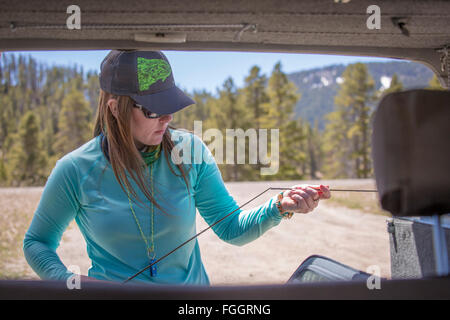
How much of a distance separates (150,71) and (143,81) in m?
0.06

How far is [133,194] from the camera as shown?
1507 millimetres

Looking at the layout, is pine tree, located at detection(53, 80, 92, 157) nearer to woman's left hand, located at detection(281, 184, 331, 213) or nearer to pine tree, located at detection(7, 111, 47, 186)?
pine tree, located at detection(7, 111, 47, 186)

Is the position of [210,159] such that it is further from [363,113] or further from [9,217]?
[363,113]

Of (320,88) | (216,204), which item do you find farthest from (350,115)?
(320,88)

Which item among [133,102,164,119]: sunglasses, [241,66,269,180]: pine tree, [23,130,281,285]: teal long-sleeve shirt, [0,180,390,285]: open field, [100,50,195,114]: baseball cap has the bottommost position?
[0,180,390,285]: open field

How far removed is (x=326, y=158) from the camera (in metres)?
38.2

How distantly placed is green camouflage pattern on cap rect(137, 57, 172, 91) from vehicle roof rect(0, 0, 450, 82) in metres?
0.07

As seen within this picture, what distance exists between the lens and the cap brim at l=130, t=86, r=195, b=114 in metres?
1.44

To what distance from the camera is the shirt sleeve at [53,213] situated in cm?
135

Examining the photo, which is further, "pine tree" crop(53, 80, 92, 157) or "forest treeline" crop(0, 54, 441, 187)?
"pine tree" crop(53, 80, 92, 157)

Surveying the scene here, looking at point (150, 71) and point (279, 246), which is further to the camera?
point (279, 246)

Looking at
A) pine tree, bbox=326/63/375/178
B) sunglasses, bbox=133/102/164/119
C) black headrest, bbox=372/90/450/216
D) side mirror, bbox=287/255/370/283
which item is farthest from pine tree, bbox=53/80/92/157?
black headrest, bbox=372/90/450/216

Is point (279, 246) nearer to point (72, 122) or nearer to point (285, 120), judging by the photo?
point (285, 120)
